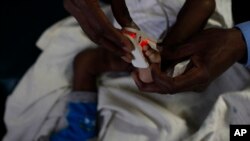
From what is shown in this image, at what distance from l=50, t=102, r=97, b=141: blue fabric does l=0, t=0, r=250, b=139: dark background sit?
0.21 metres

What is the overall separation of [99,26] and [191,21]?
292 millimetres

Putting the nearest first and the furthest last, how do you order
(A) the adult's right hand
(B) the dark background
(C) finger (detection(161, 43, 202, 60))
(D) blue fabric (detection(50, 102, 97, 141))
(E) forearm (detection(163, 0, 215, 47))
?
1. (A) the adult's right hand
2. (C) finger (detection(161, 43, 202, 60))
3. (E) forearm (detection(163, 0, 215, 47))
4. (D) blue fabric (detection(50, 102, 97, 141))
5. (B) the dark background

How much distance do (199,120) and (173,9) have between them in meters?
0.26

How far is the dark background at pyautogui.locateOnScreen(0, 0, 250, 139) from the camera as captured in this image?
102 cm

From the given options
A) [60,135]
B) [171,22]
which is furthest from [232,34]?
[60,135]

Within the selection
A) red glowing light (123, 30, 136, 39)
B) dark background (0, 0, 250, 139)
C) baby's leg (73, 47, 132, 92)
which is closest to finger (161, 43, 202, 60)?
red glowing light (123, 30, 136, 39)

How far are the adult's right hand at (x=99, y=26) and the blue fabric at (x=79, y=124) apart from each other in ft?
1.16

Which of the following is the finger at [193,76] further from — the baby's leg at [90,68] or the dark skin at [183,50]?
the baby's leg at [90,68]

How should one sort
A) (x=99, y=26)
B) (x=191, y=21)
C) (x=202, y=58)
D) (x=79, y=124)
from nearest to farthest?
(x=99, y=26) → (x=202, y=58) → (x=191, y=21) → (x=79, y=124)

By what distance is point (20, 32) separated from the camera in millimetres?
1081

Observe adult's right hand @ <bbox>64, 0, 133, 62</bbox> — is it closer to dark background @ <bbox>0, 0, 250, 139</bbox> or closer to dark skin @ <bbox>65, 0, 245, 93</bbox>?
dark skin @ <bbox>65, 0, 245, 93</bbox>

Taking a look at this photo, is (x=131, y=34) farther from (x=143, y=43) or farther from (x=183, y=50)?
(x=183, y=50)

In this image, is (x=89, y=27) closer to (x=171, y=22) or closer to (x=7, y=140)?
(x=171, y=22)

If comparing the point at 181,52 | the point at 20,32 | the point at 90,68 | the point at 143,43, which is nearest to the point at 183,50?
the point at 181,52
